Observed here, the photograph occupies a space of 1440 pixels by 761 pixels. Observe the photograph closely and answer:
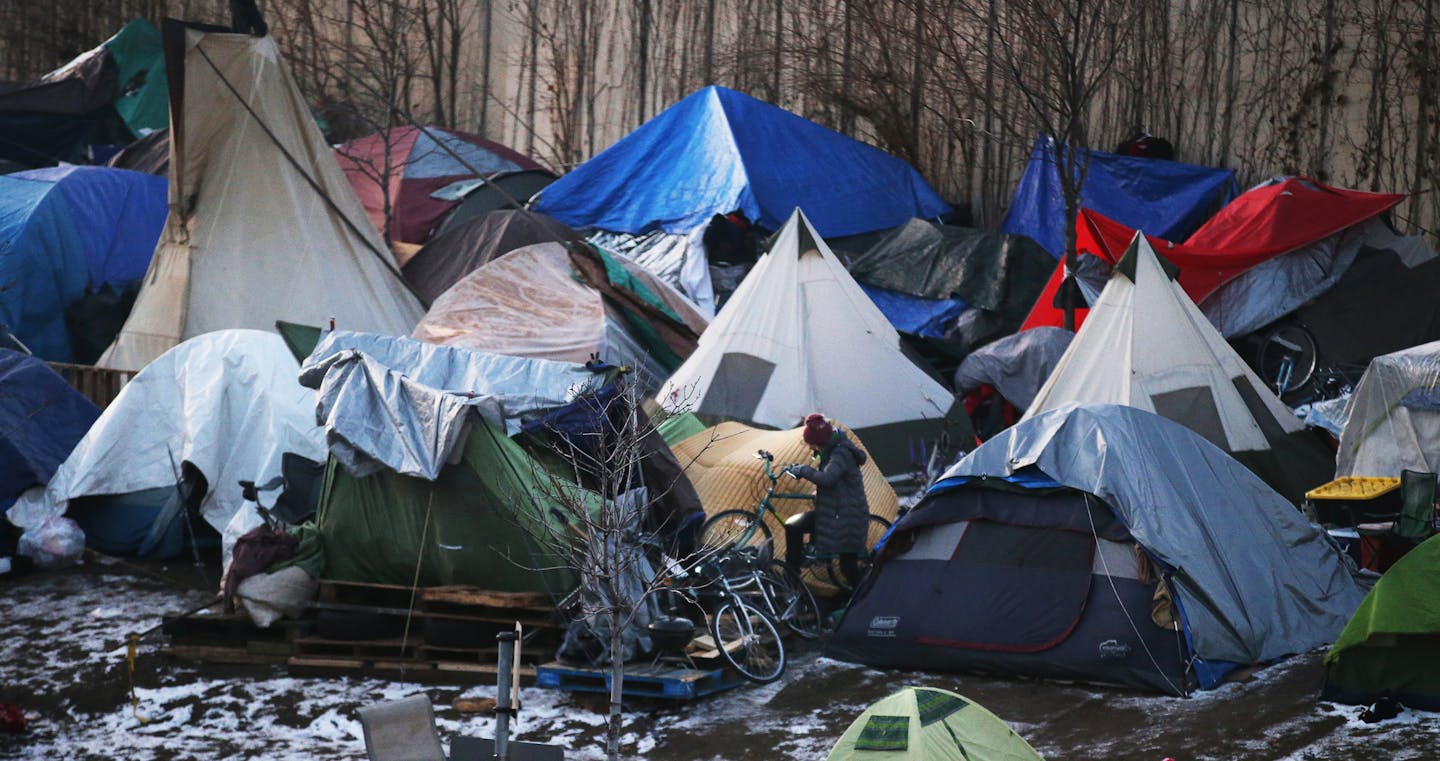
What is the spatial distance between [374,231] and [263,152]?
1499mm

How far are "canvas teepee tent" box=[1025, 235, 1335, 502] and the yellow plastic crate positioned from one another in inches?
28.3

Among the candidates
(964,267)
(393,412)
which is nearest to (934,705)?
(393,412)

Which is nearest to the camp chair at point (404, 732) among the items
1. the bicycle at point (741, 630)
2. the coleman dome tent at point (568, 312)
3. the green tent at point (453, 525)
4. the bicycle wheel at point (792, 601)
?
the bicycle at point (741, 630)

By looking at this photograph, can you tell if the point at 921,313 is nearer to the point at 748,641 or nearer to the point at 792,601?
the point at 792,601

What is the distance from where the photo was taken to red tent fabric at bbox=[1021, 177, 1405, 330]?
50.9 feet

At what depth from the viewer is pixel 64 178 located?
17922 millimetres

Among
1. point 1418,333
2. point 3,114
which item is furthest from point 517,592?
point 3,114

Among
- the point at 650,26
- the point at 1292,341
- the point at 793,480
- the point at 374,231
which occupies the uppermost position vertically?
the point at 650,26

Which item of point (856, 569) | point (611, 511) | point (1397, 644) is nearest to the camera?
point (611, 511)

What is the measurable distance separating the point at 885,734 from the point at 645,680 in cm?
269

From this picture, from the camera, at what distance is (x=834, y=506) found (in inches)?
436

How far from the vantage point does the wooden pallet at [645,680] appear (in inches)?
372

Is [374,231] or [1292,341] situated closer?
[1292,341]

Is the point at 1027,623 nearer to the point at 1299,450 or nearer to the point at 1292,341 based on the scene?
the point at 1299,450
